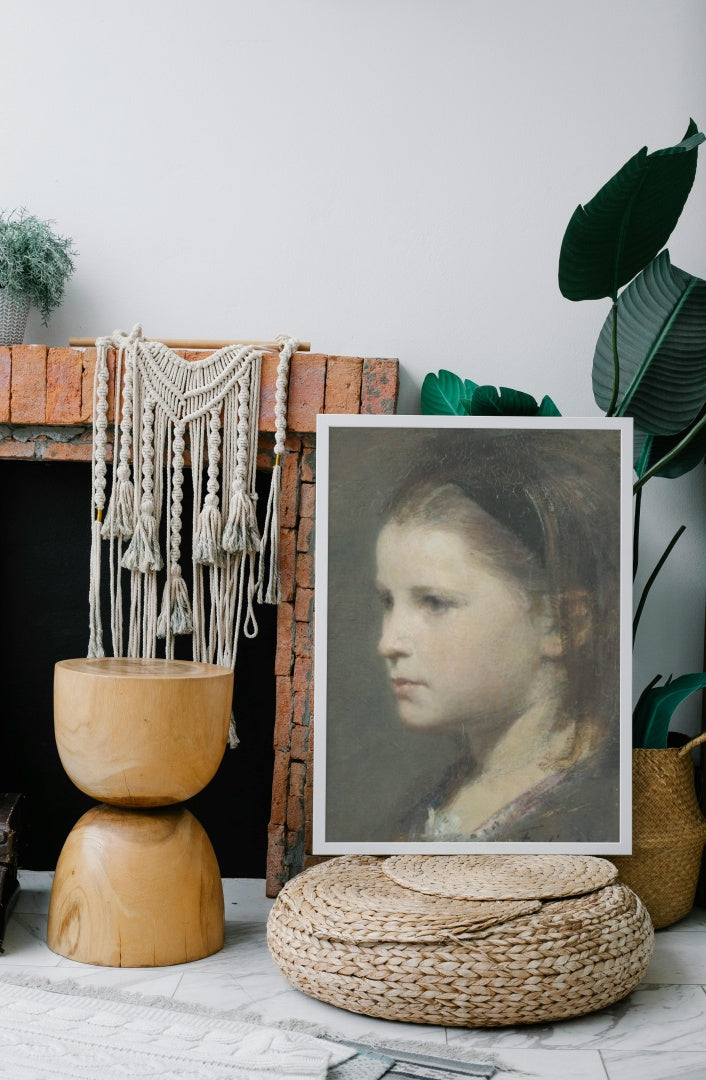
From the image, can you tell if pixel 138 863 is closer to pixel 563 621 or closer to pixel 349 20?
pixel 563 621

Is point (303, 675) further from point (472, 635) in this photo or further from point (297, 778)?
point (472, 635)

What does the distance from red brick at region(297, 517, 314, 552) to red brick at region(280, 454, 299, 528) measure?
0.8 inches

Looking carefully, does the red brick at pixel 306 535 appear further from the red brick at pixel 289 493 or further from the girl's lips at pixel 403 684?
the girl's lips at pixel 403 684

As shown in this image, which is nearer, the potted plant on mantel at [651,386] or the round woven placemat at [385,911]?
the round woven placemat at [385,911]

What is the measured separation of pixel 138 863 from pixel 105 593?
0.79 metres

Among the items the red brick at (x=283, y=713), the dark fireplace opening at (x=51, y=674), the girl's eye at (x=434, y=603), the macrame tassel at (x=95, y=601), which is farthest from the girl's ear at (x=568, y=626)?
the macrame tassel at (x=95, y=601)

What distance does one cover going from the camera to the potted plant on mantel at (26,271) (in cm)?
216

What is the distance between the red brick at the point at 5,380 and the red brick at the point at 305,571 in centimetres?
72

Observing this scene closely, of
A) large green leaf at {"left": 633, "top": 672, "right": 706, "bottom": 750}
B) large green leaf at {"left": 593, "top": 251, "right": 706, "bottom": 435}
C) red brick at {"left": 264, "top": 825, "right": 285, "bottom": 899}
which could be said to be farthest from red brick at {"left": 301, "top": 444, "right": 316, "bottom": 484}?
large green leaf at {"left": 633, "top": 672, "right": 706, "bottom": 750}

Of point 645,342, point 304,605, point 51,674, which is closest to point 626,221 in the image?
point 645,342

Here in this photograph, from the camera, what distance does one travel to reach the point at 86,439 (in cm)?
224

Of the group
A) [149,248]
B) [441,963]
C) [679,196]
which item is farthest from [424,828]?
[149,248]

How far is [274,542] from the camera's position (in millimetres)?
2156

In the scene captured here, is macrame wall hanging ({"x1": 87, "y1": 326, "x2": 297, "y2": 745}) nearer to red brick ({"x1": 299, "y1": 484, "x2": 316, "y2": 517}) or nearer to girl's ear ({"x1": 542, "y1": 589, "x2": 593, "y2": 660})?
red brick ({"x1": 299, "y1": 484, "x2": 316, "y2": 517})
